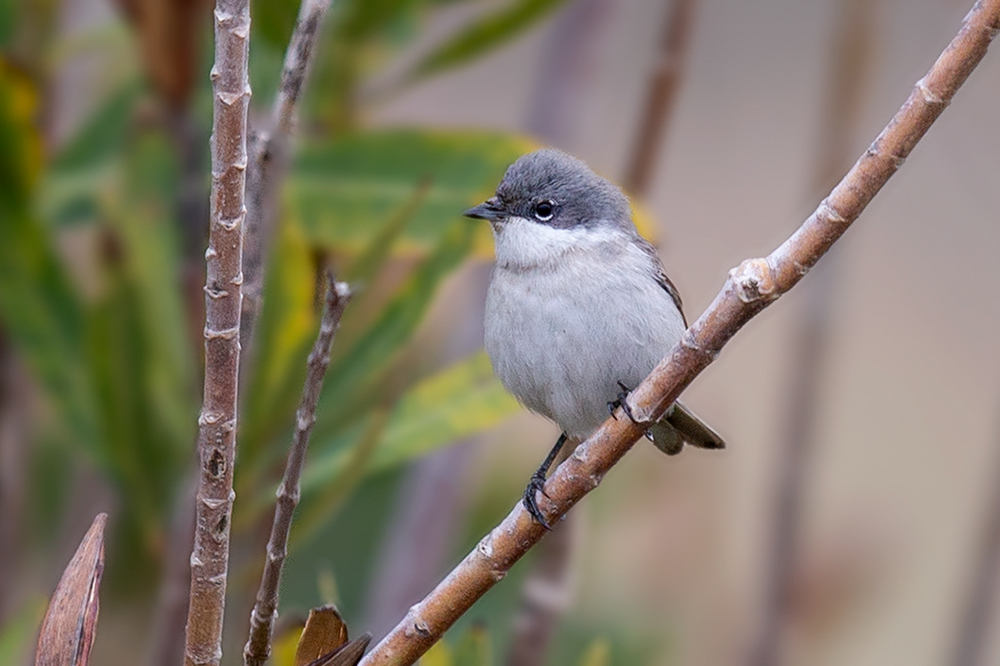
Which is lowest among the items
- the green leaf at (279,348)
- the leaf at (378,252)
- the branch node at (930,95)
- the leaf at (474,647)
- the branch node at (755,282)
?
the leaf at (474,647)

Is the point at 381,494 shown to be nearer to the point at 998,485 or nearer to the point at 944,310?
the point at 998,485

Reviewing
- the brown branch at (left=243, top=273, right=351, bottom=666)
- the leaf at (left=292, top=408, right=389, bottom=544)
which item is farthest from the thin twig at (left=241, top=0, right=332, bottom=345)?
the leaf at (left=292, top=408, right=389, bottom=544)

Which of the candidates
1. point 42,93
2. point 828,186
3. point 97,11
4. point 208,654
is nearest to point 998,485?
point 828,186

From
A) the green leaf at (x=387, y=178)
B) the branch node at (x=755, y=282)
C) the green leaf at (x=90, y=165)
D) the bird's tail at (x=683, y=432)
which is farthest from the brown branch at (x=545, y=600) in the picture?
the green leaf at (x=90, y=165)

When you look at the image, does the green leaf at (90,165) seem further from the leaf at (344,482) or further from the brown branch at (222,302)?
the brown branch at (222,302)

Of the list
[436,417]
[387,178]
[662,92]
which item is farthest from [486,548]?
[387,178]

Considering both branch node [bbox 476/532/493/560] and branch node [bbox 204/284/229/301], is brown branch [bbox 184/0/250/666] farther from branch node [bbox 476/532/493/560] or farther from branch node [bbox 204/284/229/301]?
branch node [bbox 476/532/493/560]

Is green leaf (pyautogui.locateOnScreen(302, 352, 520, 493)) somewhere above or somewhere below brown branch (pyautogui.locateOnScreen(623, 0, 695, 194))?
below

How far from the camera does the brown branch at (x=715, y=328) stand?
1168 mm

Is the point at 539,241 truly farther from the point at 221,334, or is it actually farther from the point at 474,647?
the point at 221,334

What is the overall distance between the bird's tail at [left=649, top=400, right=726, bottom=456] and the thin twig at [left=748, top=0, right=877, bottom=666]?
0.67 feet

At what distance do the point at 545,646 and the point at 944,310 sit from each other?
12.4 ft

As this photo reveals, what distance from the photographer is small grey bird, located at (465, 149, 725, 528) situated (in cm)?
224

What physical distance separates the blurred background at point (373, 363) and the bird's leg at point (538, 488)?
12 cm
